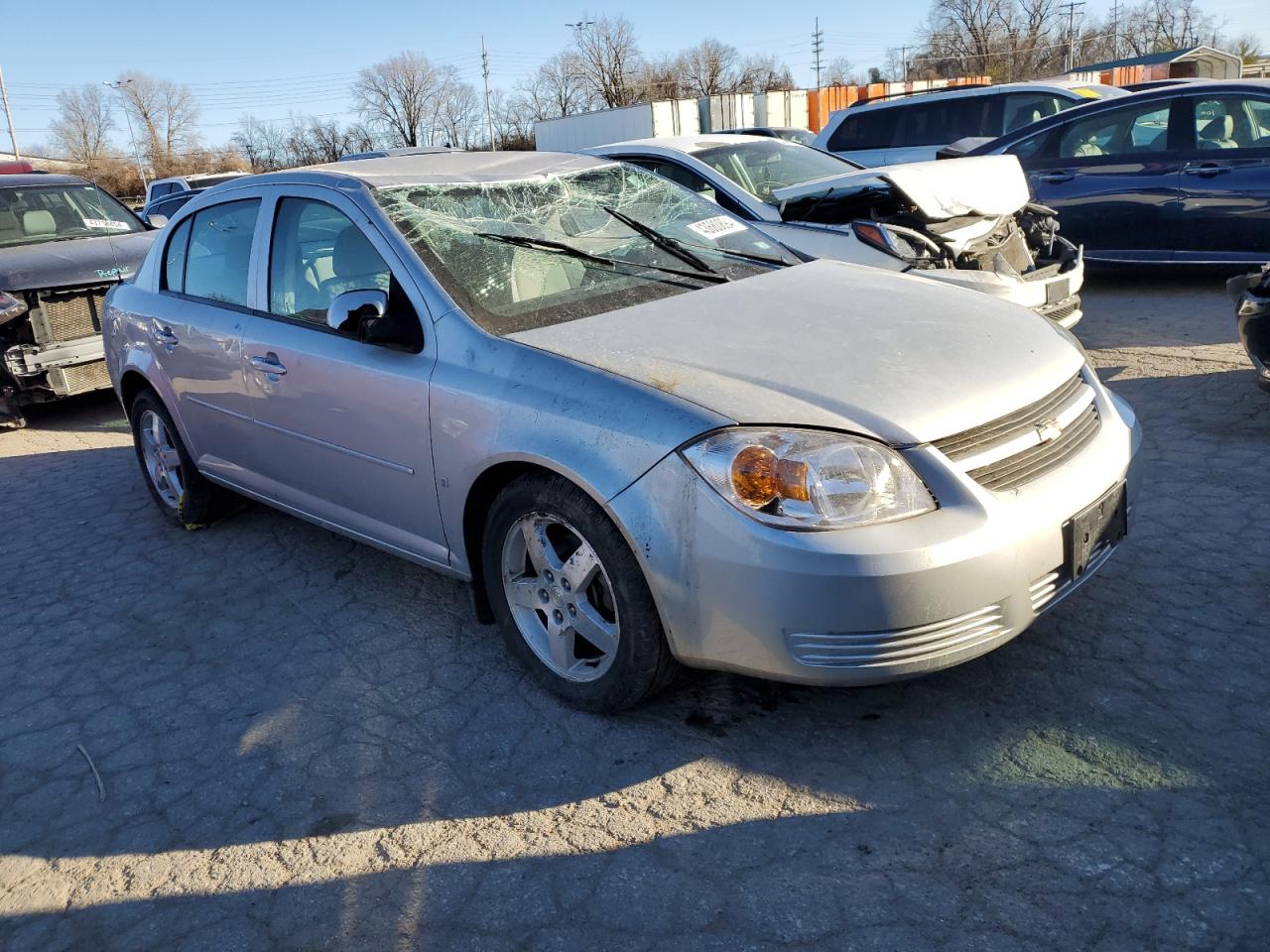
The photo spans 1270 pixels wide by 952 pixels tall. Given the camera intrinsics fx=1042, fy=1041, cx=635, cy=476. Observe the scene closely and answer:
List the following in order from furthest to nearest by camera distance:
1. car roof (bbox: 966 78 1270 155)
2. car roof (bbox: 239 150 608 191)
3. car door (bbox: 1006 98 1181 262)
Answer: car door (bbox: 1006 98 1181 262) < car roof (bbox: 966 78 1270 155) < car roof (bbox: 239 150 608 191)

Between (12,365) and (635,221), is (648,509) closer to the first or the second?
(635,221)

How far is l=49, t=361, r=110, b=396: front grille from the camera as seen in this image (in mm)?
7543

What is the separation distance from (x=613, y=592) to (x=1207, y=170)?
23.4ft

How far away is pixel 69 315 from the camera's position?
7738mm

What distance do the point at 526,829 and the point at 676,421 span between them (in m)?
1.12

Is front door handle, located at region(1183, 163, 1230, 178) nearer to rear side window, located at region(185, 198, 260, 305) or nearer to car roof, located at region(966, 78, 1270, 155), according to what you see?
car roof, located at region(966, 78, 1270, 155)

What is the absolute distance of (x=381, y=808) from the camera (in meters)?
2.85

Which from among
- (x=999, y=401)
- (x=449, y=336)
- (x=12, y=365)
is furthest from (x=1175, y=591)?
(x=12, y=365)

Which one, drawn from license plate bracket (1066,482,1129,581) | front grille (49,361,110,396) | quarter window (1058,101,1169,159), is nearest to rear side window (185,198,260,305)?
license plate bracket (1066,482,1129,581)

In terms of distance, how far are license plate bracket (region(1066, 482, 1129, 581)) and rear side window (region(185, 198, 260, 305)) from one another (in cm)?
324

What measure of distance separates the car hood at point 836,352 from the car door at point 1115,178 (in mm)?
5434

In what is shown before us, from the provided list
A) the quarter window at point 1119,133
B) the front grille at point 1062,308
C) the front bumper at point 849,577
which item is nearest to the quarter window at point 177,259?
the front bumper at point 849,577

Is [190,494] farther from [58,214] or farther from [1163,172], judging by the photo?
[1163,172]

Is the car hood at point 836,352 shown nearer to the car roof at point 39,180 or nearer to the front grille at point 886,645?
the front grille at point 886,645
